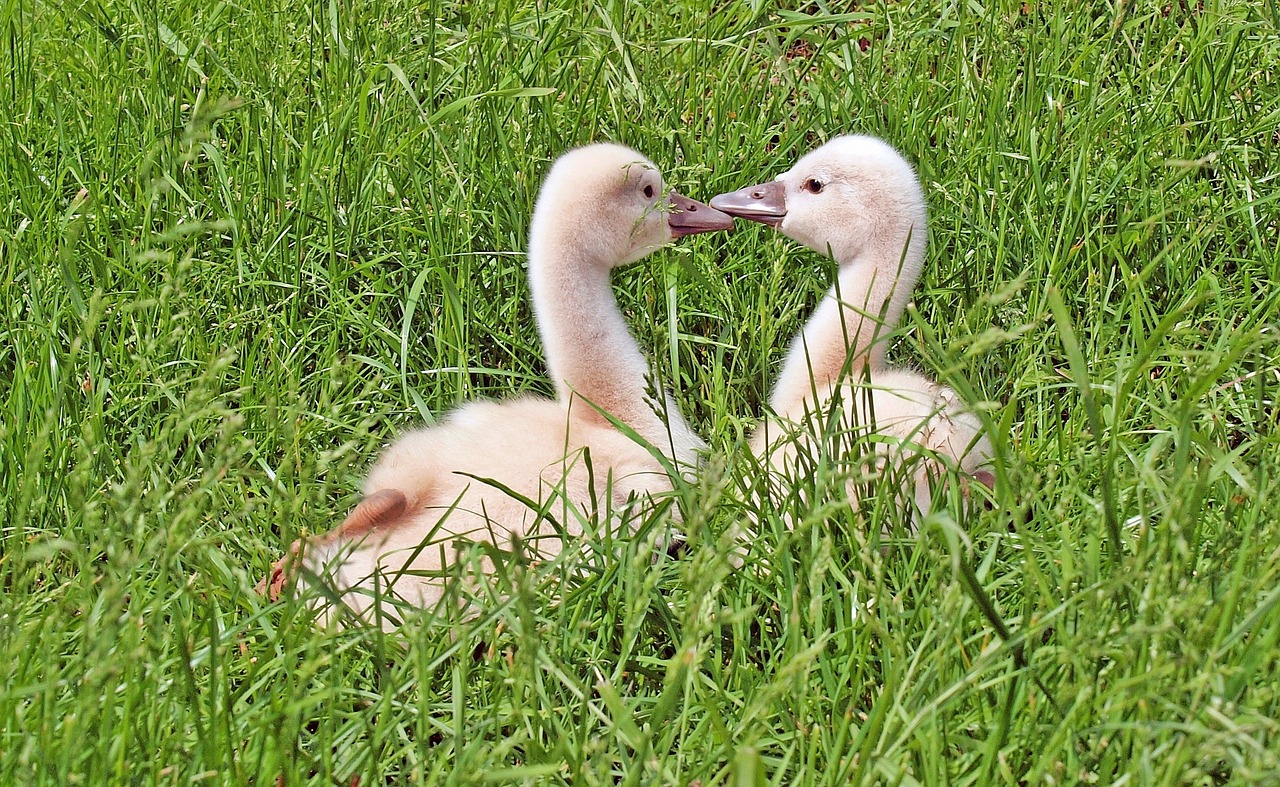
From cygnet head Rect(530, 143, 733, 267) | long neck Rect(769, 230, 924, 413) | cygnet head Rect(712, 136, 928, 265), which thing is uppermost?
cygnet head Rect(530, 143, 733, 267)

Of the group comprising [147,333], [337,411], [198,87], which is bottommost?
[337,411]

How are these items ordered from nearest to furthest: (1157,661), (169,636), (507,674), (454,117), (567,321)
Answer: (1157,661), (507,674), (169,636), (567,321), (454,117)

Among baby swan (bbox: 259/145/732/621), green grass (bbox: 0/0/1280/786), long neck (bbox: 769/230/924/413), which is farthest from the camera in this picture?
long neck (bbox: 769/230/924/413)

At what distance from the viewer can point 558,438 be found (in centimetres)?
362

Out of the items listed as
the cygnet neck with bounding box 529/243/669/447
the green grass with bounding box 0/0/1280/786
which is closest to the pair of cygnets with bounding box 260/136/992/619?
the cygnet neck with bounding box 529/243/669/447

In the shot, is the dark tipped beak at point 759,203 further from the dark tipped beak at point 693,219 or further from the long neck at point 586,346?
the long neck at point 586,346

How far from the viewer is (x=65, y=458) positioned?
11.9ft

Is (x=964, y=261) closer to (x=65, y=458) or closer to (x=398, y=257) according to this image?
(x=398, y=257)

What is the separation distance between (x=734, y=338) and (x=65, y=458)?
6.08ft

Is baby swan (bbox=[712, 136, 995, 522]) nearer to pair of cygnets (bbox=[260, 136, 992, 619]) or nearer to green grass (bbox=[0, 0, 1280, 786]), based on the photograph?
pair of cygnets (bbox=[260, 136, 992, 619])

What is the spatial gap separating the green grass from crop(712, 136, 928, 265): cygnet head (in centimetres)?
23

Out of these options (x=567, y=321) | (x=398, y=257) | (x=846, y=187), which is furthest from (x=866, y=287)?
(x=398, y=257)

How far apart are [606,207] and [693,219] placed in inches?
12.9

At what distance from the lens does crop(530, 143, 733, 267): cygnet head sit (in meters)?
3.94
